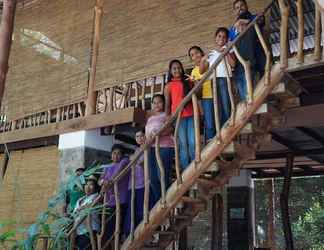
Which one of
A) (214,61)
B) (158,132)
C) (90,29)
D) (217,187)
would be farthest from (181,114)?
(90,29)

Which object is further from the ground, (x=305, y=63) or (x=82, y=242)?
(x=305, y=63)

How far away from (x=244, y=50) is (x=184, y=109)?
0.88m

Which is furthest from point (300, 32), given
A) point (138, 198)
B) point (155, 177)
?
point (138, 198)

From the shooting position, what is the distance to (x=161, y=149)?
5.04 meters

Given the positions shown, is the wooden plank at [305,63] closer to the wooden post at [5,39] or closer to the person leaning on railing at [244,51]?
the person leaning on railing at [244,51]

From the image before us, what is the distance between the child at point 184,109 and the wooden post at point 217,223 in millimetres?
4139

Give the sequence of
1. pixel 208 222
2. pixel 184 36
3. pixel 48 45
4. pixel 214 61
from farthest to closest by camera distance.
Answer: pixel 208 222 → pixel 48 45 → pixel 184 36 → pixel 214 61

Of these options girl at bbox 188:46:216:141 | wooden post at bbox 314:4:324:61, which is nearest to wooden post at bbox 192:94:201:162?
girl at bbox 188:46:216:141

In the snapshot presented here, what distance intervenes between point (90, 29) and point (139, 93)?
5.49 ft

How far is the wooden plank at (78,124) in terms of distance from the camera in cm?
595

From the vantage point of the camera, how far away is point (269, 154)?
844cm

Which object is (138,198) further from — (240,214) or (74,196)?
(240,214)

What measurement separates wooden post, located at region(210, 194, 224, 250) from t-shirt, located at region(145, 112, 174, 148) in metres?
4.02

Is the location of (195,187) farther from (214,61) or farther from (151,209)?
(214,61)
